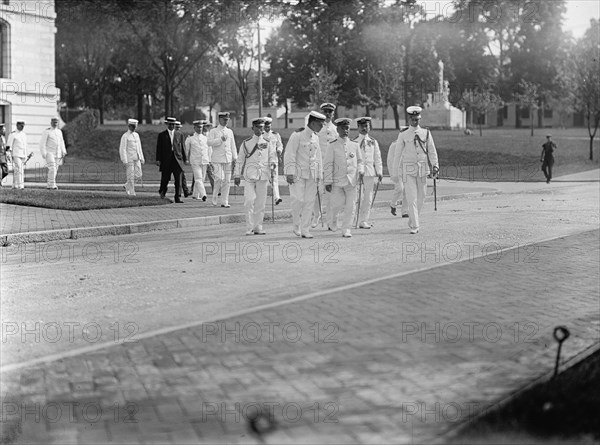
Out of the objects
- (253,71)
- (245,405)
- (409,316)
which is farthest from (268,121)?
(253,71)

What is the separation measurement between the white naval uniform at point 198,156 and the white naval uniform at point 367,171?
564cm

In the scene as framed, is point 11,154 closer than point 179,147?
No

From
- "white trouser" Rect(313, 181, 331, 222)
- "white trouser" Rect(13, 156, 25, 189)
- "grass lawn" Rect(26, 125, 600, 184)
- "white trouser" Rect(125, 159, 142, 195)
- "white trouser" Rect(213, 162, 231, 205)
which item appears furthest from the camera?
"grass lawn" Rect(26, 125, 600, 184)

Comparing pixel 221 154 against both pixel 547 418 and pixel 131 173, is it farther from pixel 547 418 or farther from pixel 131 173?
pixel 547 418

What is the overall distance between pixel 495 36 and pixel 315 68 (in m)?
29.2

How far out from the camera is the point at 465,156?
147ft

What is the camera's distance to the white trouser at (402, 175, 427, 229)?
14.3m

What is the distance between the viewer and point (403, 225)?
51.8 ft

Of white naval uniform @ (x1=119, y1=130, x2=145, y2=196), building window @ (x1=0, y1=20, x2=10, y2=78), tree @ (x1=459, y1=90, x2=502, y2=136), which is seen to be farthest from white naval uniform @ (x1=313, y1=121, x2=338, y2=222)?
tree @ (x1=459, y1=90, x2=502, y2=136)

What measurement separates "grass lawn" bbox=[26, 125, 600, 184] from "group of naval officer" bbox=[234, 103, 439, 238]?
1783cm

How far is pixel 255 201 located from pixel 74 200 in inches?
256

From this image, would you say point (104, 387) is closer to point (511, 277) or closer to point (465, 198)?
point (511, 277)
